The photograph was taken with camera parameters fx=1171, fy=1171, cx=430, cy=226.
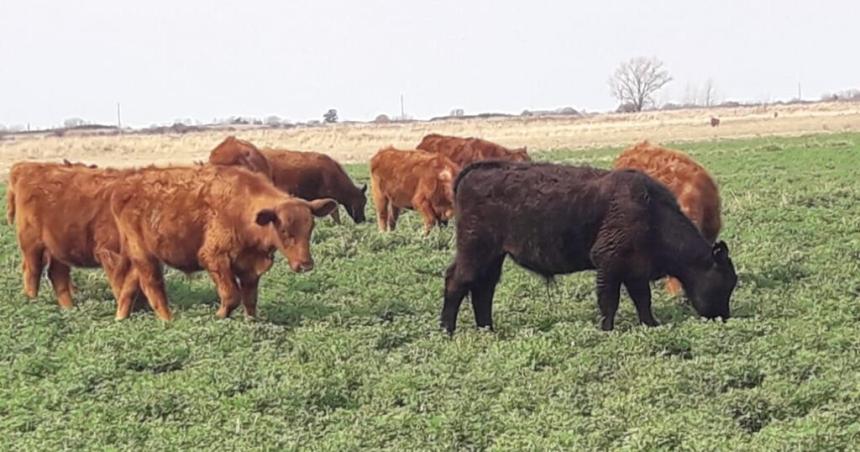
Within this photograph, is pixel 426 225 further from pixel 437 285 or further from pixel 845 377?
pixel 845 377

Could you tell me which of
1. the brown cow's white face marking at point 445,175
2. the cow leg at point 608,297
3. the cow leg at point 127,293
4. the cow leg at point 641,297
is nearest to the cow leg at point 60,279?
the cow leg at point 127,293

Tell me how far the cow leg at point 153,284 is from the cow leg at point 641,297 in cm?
428

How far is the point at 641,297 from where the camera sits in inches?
409

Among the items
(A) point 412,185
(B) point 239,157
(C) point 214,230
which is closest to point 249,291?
(C) point 214,230

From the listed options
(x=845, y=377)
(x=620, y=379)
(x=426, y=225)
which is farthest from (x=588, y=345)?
(x=426, y=225)

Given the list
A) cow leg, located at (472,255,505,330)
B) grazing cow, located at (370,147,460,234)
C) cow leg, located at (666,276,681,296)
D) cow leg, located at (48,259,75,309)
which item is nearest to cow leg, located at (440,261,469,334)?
cow leg, located at (472,255,505,330)

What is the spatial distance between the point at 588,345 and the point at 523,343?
1.71 ft

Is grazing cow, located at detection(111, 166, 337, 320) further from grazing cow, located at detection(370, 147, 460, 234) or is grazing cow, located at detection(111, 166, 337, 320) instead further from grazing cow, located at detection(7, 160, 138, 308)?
grazing cow, located at detection(370, 147, 460, 234)

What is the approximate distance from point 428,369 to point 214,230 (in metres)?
3.38

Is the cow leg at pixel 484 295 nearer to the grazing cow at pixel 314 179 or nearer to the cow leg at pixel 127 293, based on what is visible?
the cow leg at pixel 127 293

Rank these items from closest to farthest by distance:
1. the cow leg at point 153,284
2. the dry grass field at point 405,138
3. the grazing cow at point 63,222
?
the cow leg at point 153,284, the grazing cow at point 63,222, the dry grass field at point 405,138

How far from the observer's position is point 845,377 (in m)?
7.61

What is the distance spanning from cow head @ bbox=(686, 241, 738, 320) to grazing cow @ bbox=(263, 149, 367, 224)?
A: 34.5 feet

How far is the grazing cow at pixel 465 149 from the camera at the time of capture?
2230 centimetres
